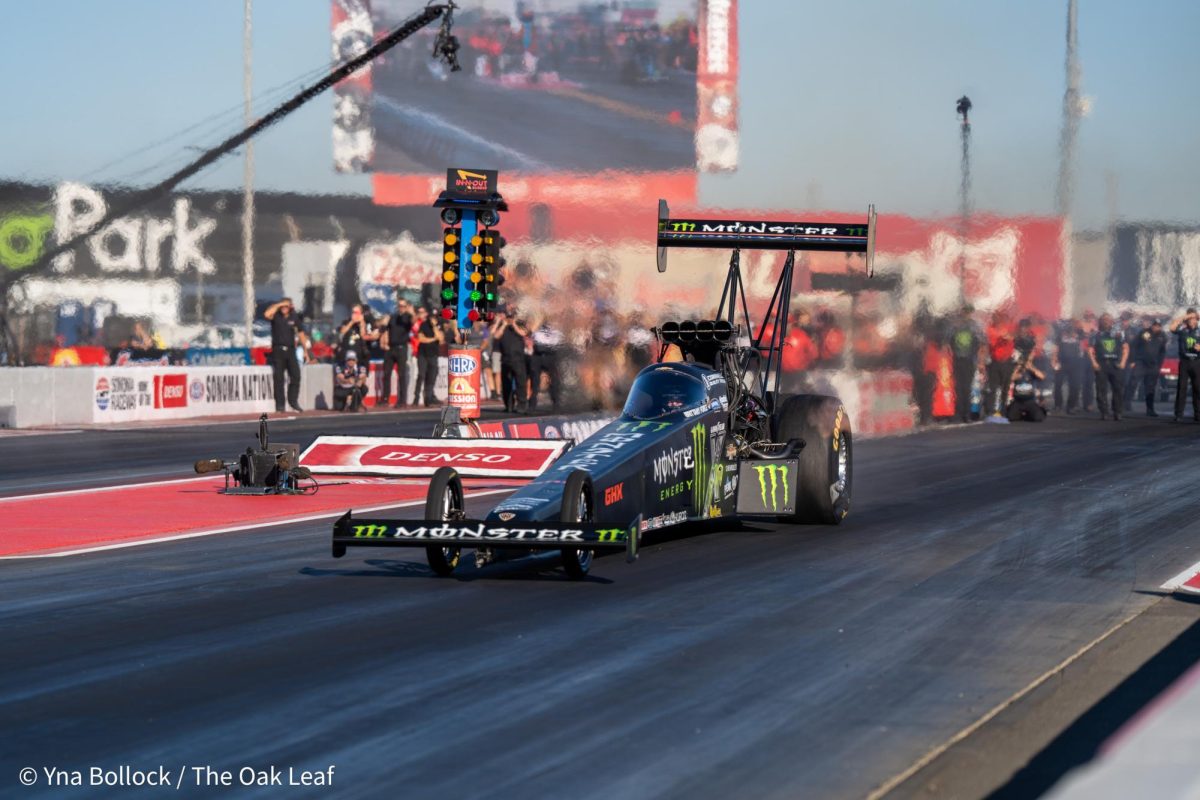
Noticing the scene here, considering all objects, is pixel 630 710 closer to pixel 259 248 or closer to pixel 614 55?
pixel 259 248

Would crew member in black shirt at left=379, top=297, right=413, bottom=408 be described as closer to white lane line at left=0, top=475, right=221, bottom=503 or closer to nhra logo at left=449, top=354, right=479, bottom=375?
nhra logo at left=449, top=354, right=479, bottom=375

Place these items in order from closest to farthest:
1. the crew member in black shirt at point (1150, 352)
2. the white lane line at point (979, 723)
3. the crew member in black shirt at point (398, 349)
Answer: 1. the white lane line at point (979, 723)
2. the crew member in black shirt at point (1150, 352)
3. the crew member in black shirt at point (398, 349)

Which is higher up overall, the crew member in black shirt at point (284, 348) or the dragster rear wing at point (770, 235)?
the dragster rear wing at point (770, 235)

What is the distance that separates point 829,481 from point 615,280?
13821mm

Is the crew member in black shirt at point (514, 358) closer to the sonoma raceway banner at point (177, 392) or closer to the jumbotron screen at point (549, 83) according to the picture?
the sonoma raceway banner at point (177, 392)

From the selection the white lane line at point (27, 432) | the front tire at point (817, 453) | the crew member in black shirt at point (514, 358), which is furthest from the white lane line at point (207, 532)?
the crew member in black shirt at point (514, 358)

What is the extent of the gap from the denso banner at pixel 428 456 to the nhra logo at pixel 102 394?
1112cm

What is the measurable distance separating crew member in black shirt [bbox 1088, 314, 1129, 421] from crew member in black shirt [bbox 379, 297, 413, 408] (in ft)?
42.6

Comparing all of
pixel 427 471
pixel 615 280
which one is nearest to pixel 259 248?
pixel 615 280

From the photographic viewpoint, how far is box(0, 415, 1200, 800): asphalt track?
6.10 metres

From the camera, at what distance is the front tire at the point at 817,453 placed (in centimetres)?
1356

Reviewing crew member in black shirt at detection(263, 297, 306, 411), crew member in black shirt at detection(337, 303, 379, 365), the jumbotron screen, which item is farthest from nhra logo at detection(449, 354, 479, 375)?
the jumbotron screen

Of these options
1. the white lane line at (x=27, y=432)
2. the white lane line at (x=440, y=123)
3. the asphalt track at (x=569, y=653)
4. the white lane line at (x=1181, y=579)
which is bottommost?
the white lane line at (x=27, y=432)

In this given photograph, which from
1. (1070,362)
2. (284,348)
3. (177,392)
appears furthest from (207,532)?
(1070,362)
